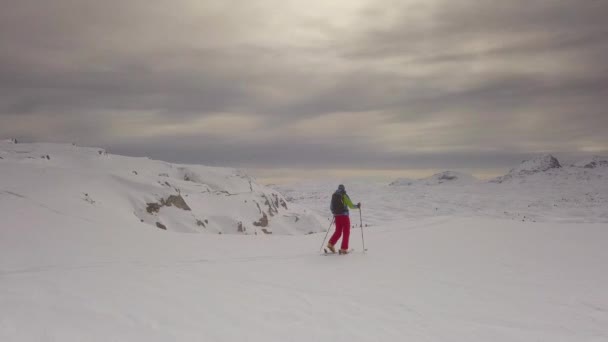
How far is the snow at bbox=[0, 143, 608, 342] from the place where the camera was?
6.20 m

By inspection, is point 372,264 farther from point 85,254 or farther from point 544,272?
point 85,254

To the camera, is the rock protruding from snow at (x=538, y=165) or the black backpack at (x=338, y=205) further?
the rock protruding from snow at (x=538, y=165)

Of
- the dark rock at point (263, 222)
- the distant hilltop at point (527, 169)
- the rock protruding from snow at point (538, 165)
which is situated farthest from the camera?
the rock protruding from snow at point (538, 165)

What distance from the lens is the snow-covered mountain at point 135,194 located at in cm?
1531

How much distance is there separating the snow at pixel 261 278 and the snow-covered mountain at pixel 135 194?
0.13m

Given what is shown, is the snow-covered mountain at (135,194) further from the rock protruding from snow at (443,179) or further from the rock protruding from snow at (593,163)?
the rock protruding from snow at (593,163)

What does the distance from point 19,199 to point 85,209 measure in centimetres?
200

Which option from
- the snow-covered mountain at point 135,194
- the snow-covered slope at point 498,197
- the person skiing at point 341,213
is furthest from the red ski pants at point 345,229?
the snow-covered slope at point 498,197

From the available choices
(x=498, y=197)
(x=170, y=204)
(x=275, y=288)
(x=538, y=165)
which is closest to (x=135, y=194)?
(x=170, y=204)

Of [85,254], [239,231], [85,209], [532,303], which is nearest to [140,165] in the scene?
[239,231]

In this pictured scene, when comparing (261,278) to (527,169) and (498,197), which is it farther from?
(527,169)

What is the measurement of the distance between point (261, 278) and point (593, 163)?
17730cm

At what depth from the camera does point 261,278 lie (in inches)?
376

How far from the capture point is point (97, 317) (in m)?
6.07
